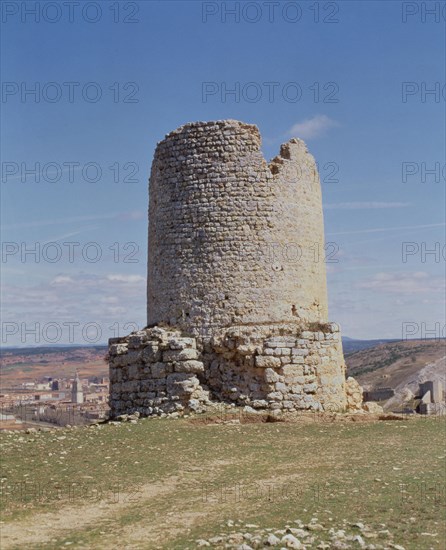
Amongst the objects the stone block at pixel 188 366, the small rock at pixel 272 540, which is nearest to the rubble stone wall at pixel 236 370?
the stone block at pixel 188 366

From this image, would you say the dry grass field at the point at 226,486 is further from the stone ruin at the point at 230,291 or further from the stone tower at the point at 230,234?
the stone tower at the point at 230,234

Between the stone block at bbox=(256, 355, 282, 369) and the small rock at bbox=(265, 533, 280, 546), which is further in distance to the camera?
the stone block at bbox=(256, 355, 282, 369)

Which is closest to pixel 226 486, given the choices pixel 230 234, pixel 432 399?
pixel 230 234

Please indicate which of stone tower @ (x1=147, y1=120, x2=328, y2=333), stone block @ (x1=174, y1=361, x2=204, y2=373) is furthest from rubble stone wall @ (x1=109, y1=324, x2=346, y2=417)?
stone tower @ (x1=147, y1=120, x2=328, y2=333)

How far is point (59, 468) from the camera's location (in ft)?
37.2

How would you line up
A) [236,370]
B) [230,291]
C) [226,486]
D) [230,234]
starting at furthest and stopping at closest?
[230,234], [230,291], [236,370], [226,486]

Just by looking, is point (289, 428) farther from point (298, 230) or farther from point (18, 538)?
point (18, 538)

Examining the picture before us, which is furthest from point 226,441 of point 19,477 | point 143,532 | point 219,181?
point 219,181

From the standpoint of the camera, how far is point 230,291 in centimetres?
1753

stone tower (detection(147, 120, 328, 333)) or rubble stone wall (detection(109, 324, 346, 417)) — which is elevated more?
stone tower (detection(147, 120, 328, 333))

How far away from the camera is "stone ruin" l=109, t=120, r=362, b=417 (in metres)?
16.9

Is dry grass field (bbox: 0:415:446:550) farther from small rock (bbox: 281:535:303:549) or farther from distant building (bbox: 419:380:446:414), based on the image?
distant building (bbox: 419:380:446:414)

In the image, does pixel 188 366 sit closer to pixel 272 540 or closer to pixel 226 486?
pixel 226 486

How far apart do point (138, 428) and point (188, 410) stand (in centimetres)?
192
